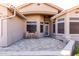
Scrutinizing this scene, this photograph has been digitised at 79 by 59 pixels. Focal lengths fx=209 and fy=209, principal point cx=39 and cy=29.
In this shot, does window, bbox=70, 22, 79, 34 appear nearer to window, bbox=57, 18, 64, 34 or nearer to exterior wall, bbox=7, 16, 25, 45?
window, bbox=57, 18, 64, 34

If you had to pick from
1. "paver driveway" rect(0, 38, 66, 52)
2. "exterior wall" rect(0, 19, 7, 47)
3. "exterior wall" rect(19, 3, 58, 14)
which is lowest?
"paver driveway" rect(0, 38, 66, 52)

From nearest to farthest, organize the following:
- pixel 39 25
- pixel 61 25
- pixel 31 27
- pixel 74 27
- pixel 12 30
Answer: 1. pixel 12 30
2. pixel 74 27
3. pixel 61 25
4. pixel 39 25
5. pixel 31 27

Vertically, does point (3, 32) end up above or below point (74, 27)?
below

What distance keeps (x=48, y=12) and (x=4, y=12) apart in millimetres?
15887

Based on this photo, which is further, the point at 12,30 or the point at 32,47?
the point at 12,30

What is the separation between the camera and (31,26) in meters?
32.4

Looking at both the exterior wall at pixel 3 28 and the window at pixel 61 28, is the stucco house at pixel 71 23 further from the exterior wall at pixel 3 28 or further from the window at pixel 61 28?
the exterior wall at pixel 3 28

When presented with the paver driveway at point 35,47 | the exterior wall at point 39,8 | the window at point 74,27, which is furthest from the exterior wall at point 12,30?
the exterior wall at point 39,8

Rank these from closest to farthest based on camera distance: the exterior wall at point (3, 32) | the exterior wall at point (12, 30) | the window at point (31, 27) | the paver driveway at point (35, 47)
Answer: the paver driveway at point (35, 47) < the exterior wall at point (3, 32) < the exterior wall at point (12, 30) < the window at point (31, 27)

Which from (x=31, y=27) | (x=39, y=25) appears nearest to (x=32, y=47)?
(x=39, y=25)

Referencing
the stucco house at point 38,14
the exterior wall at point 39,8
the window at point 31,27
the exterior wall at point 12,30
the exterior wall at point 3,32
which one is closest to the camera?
the exterior wall at point 3,32

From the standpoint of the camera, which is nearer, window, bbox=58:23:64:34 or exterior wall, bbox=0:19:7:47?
exterior wall, bbox=0:19:7:47

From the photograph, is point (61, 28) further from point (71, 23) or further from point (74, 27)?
point (74, 27)

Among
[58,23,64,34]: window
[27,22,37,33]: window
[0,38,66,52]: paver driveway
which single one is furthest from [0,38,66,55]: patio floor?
[27,22,37,33]: window
